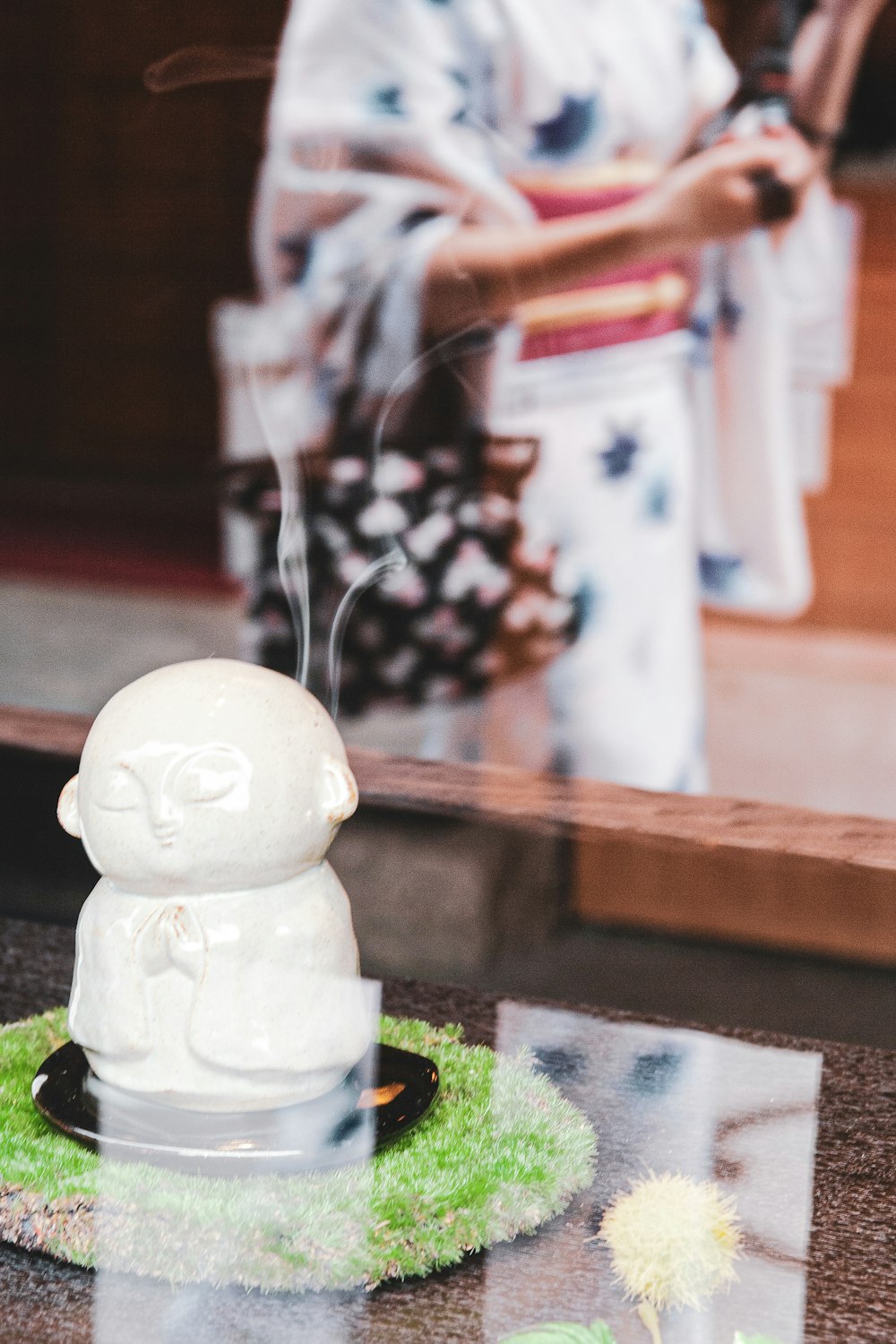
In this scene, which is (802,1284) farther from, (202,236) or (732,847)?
(202,236)

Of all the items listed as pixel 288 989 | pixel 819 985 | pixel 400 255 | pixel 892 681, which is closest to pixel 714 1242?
pixel 288 989

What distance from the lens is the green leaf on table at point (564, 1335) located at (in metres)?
0.52

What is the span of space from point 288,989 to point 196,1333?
0.14 meters

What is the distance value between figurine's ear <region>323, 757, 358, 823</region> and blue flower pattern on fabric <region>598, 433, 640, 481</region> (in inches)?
45.4

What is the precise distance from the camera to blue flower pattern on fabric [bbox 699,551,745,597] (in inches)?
77.8

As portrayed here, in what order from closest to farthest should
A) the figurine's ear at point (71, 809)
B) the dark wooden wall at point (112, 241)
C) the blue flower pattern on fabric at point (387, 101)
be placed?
1. the figurine's ear at point (71, 809)
2. the blue flower pattern on fabric at point (387, 101)
3. the dark wooden wall at point (112, 241)

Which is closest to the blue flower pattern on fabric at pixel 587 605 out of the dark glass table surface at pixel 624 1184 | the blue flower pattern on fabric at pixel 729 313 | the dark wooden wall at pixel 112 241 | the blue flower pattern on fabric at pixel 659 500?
the blue flower pattern on fabric at pixel 659 500

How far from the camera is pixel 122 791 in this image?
589mm

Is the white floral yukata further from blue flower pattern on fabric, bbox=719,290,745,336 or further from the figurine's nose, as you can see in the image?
the figurine's nose

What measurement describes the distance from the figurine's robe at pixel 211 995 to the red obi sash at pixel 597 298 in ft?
4.09

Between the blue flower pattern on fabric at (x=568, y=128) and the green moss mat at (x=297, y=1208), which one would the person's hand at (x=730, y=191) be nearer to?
the blue flower pattern on fabric at (x=568, y=128)

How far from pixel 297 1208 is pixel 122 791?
0.17m

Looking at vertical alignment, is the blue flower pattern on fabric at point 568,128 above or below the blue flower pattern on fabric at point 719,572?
above

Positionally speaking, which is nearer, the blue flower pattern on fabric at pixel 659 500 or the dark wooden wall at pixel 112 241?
the blue flower pattern on fabric at pixel 659 500
